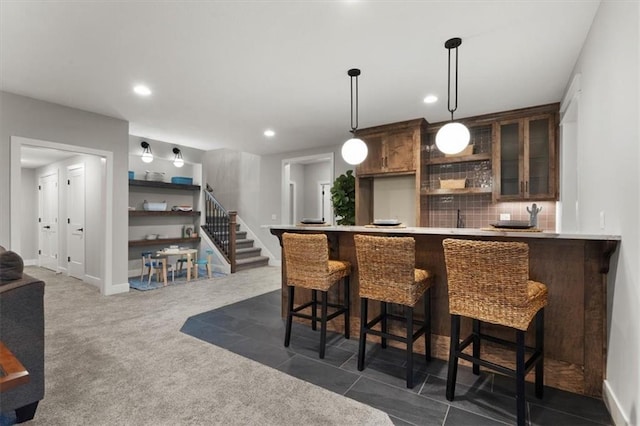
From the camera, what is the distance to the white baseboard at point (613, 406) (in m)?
1.64

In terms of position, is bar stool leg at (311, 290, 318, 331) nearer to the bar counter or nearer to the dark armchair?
the bar counter

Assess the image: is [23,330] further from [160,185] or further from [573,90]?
[160,185]

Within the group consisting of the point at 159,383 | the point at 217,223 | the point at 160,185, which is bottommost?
the point at 159,383

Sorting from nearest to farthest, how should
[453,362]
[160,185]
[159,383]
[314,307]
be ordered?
1. [453,362]
2. [159,383]
3. [314,307]
4. [160,185]

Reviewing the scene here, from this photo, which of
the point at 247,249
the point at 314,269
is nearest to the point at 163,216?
the point at 247,249

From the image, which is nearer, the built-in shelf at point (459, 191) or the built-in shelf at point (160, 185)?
the built-in shelf at point (459, 191)

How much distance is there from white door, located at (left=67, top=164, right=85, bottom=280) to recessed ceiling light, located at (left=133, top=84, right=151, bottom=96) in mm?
3050

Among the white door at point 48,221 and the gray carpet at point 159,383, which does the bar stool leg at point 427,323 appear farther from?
the white door at point 48,221

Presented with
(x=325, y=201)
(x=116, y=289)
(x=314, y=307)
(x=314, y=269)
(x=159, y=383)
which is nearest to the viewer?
(x=159, y=383)

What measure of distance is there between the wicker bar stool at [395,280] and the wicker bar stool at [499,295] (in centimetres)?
27

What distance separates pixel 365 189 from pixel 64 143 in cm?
439

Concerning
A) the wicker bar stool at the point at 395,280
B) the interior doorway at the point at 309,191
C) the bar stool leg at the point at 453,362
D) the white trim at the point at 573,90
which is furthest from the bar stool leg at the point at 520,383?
the interior doorway at the point at 309,191

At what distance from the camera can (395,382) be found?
7.18ft

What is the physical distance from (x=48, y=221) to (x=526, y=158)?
9.42 metres
